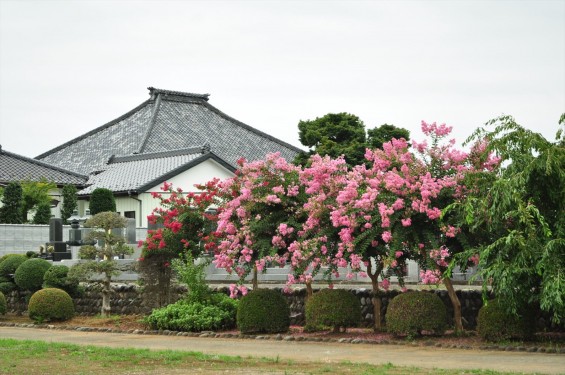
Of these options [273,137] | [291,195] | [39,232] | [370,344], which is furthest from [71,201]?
[370,344]

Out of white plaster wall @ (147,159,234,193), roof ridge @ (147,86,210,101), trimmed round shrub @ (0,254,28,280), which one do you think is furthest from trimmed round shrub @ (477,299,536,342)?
roof ridge @ (147,86,210,101)

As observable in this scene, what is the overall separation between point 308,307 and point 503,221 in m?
4.97

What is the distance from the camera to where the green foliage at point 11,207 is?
3800 centimetres

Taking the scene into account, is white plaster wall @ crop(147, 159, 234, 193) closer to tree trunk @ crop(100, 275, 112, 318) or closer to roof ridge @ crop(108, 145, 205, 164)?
roof ridge @ crop(108, 145, 205, 164)

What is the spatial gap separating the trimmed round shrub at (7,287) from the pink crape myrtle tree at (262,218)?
8.70m

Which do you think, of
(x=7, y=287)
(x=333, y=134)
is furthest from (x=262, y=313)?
(x=333, y=134)

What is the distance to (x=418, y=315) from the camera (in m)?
18.1

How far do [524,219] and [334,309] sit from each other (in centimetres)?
523

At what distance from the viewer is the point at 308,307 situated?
19.9 meters

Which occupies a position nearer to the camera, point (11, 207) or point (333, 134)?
point (11, 207)


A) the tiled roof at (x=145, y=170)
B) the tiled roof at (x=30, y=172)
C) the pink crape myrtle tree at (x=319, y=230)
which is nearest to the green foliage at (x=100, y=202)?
the tiled roof at (x=145, y=170)

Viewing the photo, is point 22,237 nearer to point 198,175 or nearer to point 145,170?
point 145,170

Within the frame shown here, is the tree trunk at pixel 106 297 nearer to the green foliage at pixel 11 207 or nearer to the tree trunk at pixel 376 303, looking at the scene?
the tree trunk at pixel 376 303

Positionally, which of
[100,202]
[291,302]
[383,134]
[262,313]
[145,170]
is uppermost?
[383,134]
